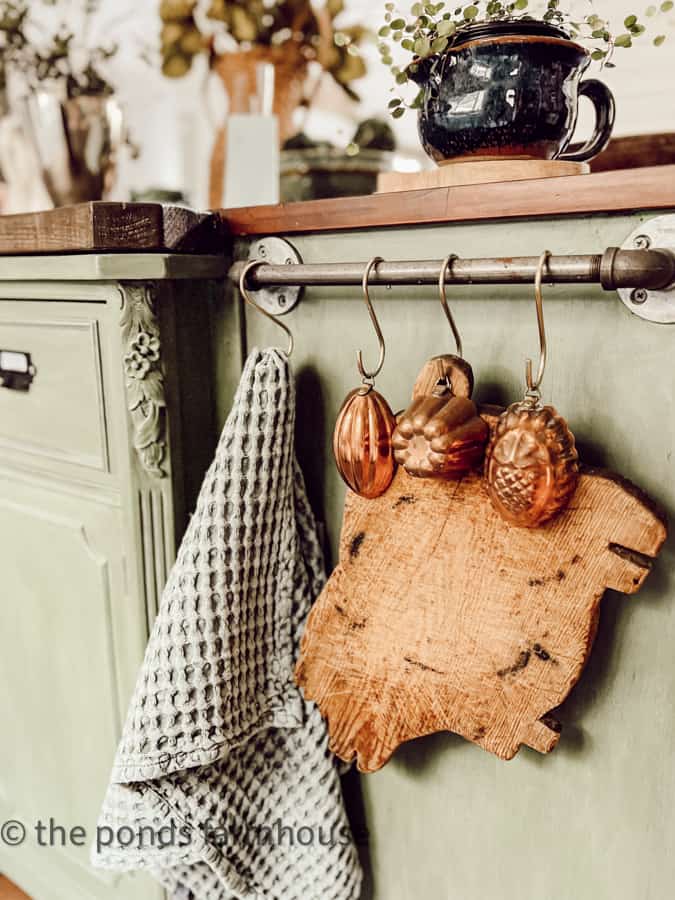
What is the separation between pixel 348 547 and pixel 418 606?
0.08 m

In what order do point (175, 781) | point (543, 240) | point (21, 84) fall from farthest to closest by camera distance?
point (21, 84) < point (175, 781) < point (543, 240)

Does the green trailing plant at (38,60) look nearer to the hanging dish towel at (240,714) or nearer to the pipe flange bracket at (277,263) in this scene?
the pipe flange bracket at (277,263)

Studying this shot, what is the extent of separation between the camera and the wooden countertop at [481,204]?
1.53 feet

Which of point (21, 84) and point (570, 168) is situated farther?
point (21, 84)

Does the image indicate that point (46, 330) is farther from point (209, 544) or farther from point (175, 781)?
point (175, 781)

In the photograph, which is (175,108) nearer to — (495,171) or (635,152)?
(635,152)

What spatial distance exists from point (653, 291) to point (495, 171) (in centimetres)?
15

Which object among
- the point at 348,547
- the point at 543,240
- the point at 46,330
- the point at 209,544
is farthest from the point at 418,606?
the point at 46,330

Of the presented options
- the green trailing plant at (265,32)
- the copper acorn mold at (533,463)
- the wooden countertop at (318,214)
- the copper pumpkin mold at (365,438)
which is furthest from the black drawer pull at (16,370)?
the green trailing plant at (265,32)

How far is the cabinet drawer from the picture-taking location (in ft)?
2.26

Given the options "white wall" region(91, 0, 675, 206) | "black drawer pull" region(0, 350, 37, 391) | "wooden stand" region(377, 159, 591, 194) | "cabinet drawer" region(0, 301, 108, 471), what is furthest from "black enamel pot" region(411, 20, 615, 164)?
"white wall" region(91, 0, 675, 206)

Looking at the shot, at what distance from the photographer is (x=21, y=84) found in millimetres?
1269

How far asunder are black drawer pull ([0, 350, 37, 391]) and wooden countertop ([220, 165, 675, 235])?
0.28 m

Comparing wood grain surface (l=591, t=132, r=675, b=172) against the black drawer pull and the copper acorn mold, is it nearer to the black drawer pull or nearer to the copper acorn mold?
the copper acorn mold
